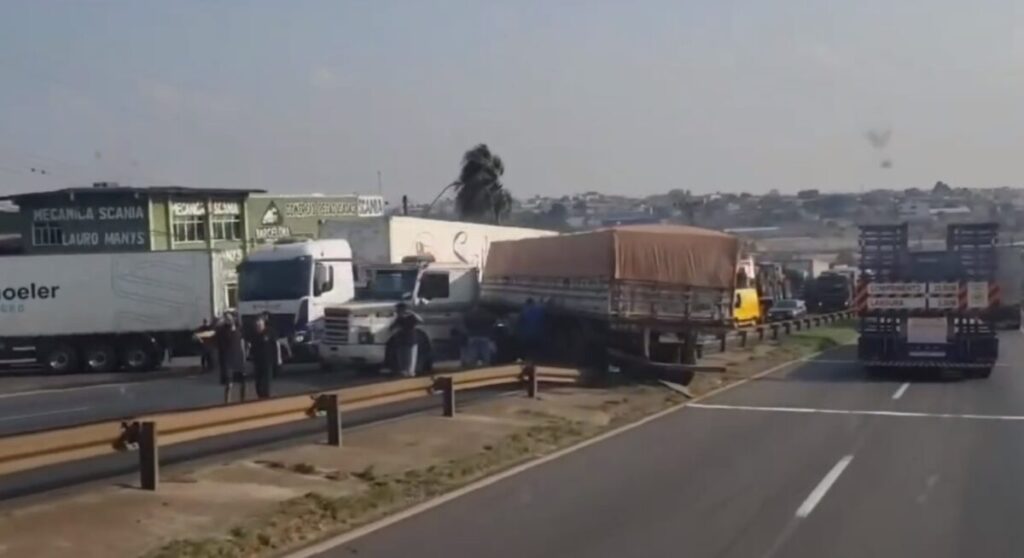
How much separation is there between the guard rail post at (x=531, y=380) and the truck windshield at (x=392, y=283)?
7081 millimetres

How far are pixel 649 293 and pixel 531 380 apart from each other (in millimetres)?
5467

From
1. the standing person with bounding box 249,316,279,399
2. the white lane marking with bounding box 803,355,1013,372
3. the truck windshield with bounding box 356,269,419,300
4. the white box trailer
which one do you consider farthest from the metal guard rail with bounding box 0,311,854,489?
the white lane marking with bounding box 803,355,1013,372

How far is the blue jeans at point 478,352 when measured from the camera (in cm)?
3044

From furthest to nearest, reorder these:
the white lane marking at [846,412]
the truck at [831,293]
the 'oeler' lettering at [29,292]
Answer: the truck at [831,293] → the 'oeler' lettering at [29,292] → the white lane marking at [846,412]

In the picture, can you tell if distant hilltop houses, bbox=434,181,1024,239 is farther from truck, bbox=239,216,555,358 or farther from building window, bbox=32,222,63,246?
truck, bbox=239,216,555,358

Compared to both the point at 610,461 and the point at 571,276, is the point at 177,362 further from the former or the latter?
the point at 610,461

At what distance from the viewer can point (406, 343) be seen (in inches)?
1107

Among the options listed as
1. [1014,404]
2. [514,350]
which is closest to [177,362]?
[514,350]

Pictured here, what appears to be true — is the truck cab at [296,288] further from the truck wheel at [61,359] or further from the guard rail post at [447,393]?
the truck wheel at [61,359]

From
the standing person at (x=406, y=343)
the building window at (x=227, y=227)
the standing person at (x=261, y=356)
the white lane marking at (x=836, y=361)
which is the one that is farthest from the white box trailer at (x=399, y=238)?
the building window at (x=227, y=227)

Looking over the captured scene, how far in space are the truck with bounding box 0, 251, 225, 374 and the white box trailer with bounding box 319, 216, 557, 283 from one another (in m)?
7.40

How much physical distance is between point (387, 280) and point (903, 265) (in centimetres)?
1133

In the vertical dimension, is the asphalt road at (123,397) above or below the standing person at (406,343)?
below

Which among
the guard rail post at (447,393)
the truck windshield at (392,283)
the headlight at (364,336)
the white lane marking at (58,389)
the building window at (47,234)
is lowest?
the white lane marking at (58,389)
